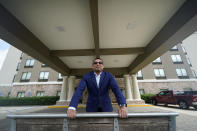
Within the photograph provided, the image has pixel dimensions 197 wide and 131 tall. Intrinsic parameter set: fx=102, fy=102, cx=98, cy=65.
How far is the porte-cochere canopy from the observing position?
11.4ft

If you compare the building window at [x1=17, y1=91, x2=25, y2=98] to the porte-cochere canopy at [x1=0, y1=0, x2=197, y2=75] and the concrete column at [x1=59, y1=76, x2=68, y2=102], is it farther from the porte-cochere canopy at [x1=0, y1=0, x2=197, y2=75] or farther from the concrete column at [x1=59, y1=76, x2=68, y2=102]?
the porte-cochere canopy at [x1=0, y1=0, x2=197, y2=75]

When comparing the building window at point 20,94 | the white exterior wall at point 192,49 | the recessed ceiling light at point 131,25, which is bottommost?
the building window at point 20,94

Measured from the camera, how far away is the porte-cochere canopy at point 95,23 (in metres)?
3.49

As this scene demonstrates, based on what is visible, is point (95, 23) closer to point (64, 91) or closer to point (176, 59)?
point (64, 91)

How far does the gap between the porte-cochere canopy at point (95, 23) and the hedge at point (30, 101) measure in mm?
11804

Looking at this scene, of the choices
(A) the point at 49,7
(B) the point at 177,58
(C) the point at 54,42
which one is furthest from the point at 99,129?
(B) the point at 177,58

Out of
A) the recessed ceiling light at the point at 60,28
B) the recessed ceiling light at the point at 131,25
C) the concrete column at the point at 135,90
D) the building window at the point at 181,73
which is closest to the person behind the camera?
the recessed ceiling light at the point at 131,25

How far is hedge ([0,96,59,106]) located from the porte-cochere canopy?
11.8 metres

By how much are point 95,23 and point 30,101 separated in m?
17.1

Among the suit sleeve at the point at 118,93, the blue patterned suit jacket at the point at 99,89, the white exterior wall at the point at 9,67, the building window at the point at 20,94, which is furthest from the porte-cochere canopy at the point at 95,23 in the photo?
the white exterior wall at the point at 9,67

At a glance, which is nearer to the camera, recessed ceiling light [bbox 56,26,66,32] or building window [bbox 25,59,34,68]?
recessed ceiling light [bbox 56,26,66,32]

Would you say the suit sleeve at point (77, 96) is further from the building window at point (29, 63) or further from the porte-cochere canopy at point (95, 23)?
the building window at point (29, 63)

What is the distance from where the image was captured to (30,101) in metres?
15.6

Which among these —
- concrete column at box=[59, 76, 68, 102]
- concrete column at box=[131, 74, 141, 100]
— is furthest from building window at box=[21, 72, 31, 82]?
concrete column at box=[131, 74, 141, 100]
